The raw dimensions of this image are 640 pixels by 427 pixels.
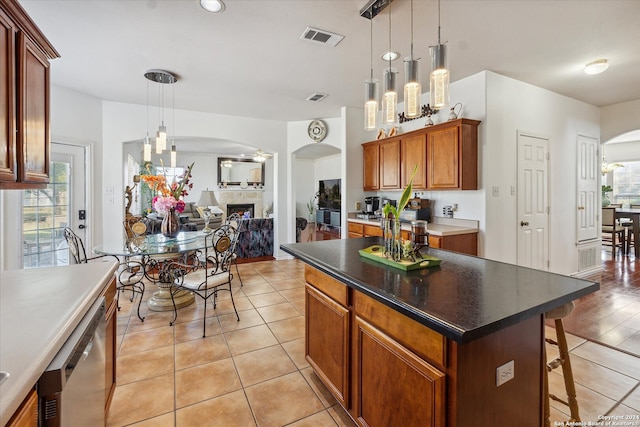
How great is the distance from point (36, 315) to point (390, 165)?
13.3ft

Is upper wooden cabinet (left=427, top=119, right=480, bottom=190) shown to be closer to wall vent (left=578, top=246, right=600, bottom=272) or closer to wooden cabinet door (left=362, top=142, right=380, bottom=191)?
wooden cabinet door (left=362, top=142, right=380, bottom=191)

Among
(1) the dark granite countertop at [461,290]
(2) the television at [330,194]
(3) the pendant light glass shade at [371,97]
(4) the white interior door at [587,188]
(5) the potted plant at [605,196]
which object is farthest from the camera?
(2) the television at [330,194]

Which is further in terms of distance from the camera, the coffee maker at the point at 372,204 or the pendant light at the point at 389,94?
the coffee maker at the point at 372,204

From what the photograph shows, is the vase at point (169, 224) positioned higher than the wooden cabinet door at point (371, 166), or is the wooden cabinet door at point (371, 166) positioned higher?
the wooden cabinet door at point (371, 166)

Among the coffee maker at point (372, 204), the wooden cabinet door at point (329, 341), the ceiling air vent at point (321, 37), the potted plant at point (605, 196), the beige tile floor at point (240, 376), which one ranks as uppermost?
the ceiling air vent at point (321, 37)

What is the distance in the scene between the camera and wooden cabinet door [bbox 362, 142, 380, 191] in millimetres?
4688

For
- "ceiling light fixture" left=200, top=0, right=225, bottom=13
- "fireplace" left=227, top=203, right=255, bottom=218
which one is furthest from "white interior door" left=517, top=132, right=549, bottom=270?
"fireplace" left=227, top=203, right=255, bottom=218

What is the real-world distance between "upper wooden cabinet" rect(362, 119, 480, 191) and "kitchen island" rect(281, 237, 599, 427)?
2.00m

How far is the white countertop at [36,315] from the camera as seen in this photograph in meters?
0.79

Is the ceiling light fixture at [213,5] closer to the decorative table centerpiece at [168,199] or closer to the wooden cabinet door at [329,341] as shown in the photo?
the decorative table centerpiece at [168,199]

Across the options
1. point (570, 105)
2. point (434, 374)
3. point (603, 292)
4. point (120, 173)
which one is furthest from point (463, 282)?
point (120, 173)

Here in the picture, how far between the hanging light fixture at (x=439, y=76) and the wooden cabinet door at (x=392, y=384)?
127 cm

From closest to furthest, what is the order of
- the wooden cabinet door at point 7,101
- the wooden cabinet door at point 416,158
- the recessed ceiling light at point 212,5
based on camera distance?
the wooden cabinet door at point 7,101
the recessed ceiling light at point 212,5
the wooden cabinet door at point 416,158

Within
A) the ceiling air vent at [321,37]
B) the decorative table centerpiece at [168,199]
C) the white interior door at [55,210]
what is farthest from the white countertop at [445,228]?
the white interior door at [55,210]
